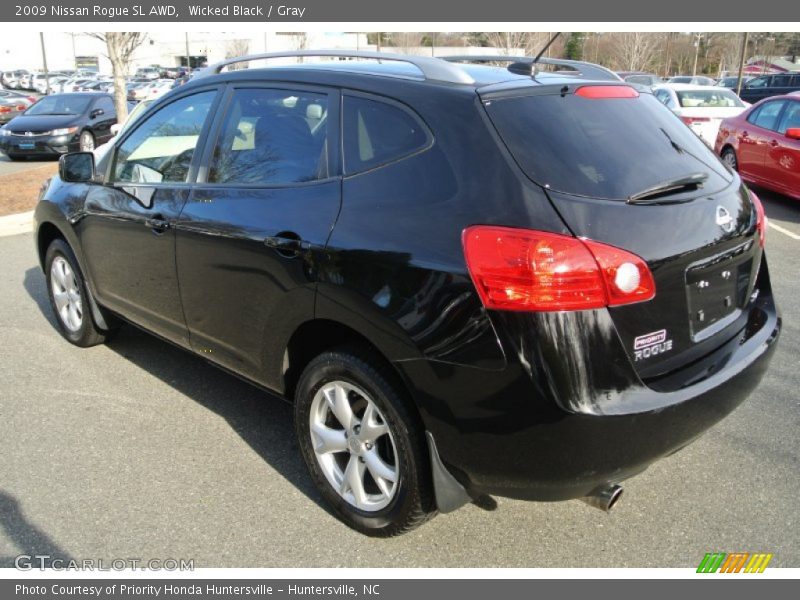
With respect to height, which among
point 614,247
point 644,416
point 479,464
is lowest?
point 479,464

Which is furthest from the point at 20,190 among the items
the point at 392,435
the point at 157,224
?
the point at 392,435

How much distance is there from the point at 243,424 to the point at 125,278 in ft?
3.69

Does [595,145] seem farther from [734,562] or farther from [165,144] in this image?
[165,144]

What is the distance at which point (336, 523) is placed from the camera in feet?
10.1

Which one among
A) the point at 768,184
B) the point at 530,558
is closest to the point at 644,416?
the point at 530,558

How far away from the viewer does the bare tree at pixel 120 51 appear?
48.4 ft

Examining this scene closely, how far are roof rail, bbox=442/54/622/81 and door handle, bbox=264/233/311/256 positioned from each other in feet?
3.94

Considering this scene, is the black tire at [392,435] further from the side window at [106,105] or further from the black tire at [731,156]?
the side window at [106,105]

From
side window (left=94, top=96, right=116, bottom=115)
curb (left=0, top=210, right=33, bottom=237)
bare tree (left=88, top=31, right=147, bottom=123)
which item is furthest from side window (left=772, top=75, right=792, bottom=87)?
curb (left=0, top=210, right=33, bottom=237)

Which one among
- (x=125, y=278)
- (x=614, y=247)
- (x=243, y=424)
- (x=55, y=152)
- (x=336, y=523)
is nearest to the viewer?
(x=614, y=247)

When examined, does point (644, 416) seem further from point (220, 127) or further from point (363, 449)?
point (220, 127)

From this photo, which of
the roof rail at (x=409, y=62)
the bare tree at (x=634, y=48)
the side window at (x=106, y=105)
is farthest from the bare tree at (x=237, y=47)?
the roof rail at (x=409, y=62)

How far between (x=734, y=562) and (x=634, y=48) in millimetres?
47152

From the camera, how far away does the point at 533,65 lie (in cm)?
321
